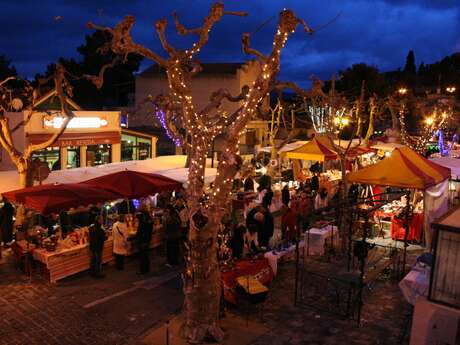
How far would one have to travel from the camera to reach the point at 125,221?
12.5 m

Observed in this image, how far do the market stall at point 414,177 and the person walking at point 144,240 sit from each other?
20.1ft

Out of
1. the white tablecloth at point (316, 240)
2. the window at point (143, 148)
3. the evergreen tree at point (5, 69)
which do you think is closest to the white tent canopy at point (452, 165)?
the white tablecloth at point (316, 240)

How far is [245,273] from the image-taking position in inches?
353

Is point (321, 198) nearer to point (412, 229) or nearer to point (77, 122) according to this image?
point (412, 229)

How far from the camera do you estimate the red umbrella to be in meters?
11.8

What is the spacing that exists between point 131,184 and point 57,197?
2189mm

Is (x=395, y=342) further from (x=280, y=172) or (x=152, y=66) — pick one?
(x=152, y=66)

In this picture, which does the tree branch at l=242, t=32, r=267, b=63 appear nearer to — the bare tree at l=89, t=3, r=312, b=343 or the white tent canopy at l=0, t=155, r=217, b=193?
the bare tree at l=89, t=3, r=312, b=343

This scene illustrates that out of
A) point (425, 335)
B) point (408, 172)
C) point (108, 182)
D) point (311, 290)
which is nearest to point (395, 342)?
point (425, 335)

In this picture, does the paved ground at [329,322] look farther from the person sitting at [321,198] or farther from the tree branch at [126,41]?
the person sitting at [321,198]

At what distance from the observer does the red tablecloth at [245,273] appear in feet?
28.7

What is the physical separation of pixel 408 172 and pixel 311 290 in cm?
487

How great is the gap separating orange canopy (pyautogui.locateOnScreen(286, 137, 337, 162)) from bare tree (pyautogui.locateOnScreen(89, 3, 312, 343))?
426 inches

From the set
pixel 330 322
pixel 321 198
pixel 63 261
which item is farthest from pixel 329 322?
pixel 321 198
